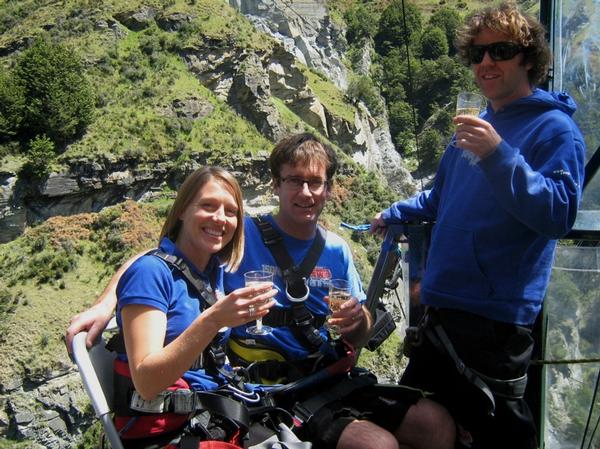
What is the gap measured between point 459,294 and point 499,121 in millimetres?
800

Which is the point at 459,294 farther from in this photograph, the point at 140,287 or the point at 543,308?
the point at 140,287

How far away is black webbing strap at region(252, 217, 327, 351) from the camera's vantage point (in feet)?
9.19

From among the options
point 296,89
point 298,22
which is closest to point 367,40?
point 298,22

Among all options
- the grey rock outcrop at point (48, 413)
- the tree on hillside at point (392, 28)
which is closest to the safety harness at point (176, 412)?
the grey rock outcrop at point (48, 413)

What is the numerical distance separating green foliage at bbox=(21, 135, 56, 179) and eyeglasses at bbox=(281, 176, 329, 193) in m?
40.0

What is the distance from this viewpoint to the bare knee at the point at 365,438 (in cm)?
225

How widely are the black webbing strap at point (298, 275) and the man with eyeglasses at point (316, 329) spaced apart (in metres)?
0.02

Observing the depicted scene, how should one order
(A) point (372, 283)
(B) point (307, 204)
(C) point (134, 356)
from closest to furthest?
1. (C) point (134, 356)
2. (B) point (307, 204)
3. (A) point (372, 283)

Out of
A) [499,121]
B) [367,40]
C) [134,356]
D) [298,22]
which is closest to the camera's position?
[134,356]

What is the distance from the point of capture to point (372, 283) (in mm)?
3283

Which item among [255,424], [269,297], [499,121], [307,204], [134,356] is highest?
[499,121]

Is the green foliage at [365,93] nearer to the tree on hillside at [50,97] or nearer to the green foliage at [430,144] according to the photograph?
the green foliage at [430,144]

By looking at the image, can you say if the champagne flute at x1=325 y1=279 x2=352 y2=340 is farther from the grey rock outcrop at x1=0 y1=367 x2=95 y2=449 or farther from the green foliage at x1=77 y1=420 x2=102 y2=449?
the grey rock outcrop at x1=0 y1=367 x2=95 y2=449

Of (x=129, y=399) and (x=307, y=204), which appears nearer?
(x=129, y=399)
